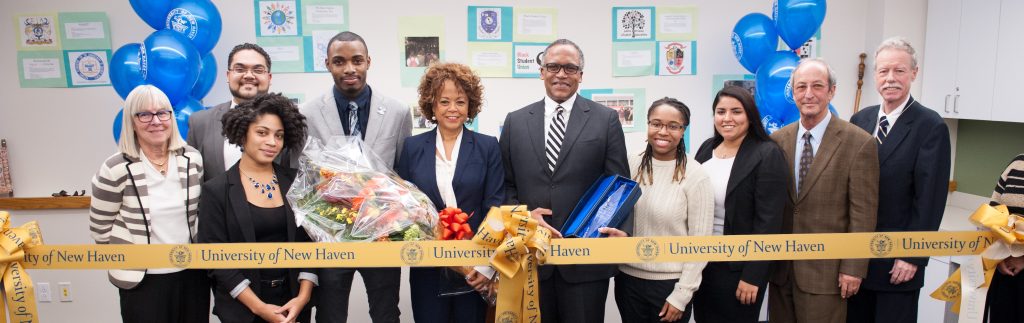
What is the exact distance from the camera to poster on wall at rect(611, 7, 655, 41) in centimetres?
438

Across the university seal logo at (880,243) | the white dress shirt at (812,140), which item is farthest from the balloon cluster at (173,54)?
the university seal logo at (880,243)

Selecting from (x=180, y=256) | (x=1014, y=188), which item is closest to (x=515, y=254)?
(x=180, y=256)

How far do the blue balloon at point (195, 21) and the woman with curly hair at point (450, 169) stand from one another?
1825mm

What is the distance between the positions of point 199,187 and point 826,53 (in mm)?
4394

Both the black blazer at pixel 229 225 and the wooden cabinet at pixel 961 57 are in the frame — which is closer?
the black blazer at pixel 229 225

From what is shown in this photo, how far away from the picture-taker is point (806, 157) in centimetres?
264

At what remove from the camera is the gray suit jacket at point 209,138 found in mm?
2740

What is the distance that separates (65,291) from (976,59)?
663cm

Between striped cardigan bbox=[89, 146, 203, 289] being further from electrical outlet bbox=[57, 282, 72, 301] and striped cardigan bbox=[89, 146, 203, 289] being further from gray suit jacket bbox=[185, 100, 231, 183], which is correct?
electrical outlet bbox=[57, 282, 72, 301]

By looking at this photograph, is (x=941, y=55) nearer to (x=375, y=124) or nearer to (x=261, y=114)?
(x=375, y=124)

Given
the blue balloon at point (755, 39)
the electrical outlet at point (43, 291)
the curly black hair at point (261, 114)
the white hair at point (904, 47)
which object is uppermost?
the blue balloon at point (755, 39)

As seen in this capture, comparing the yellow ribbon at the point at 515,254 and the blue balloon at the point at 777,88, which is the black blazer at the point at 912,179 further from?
the yellow ribbon at the point at 515,254

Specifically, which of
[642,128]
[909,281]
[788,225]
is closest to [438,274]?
[788,225]

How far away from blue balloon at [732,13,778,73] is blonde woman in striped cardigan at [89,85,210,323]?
3.41 metres
